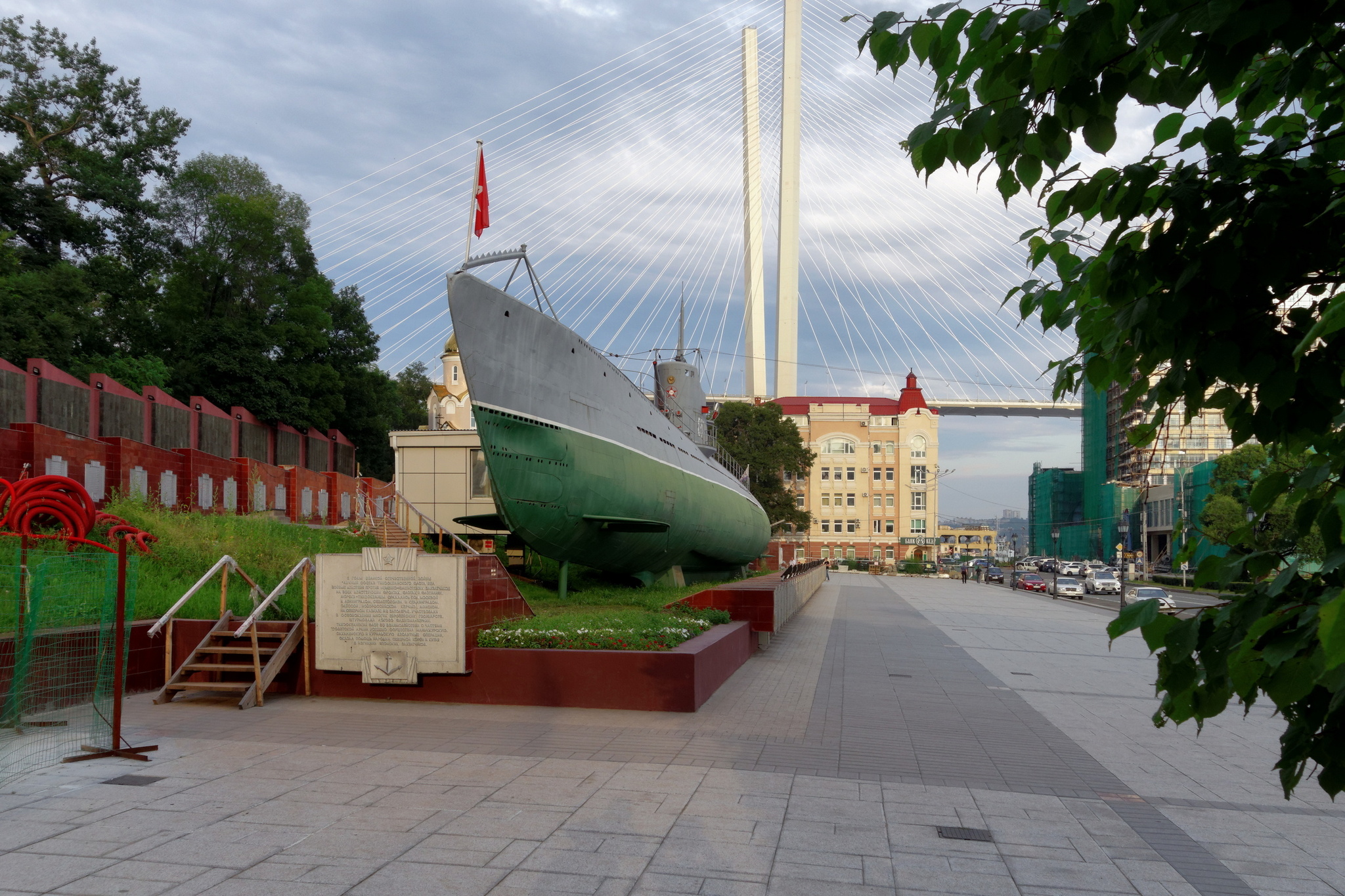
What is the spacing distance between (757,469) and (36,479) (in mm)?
58659

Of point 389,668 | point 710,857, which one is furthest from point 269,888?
point 389,668

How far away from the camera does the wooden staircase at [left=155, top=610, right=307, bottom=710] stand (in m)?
10.6

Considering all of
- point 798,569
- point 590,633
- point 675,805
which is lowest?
point 798,569

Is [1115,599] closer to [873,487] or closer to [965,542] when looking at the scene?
[873,487]

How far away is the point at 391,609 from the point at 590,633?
8.11ft

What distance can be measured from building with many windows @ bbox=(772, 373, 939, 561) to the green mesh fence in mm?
75702

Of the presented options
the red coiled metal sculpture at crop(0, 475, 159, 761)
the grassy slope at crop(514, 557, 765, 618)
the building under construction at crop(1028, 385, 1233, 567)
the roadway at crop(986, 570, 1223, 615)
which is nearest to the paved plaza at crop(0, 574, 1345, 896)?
the grassy slope at crop(514, 557, 765, 618)

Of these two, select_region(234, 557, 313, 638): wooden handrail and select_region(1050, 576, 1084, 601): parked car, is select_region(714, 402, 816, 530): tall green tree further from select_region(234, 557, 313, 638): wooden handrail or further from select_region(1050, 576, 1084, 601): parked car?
select_region(234, 557, 313, 638): wooden handrail

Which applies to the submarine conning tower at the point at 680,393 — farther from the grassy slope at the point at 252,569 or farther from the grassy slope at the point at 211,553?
the grassy slope at the point at 211,553

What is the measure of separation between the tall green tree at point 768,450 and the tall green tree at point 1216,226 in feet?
219

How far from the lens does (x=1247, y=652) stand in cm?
210

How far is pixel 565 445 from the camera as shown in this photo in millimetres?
17078

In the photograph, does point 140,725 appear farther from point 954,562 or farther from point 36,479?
point 954,562

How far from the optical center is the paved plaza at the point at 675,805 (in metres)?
5.44
